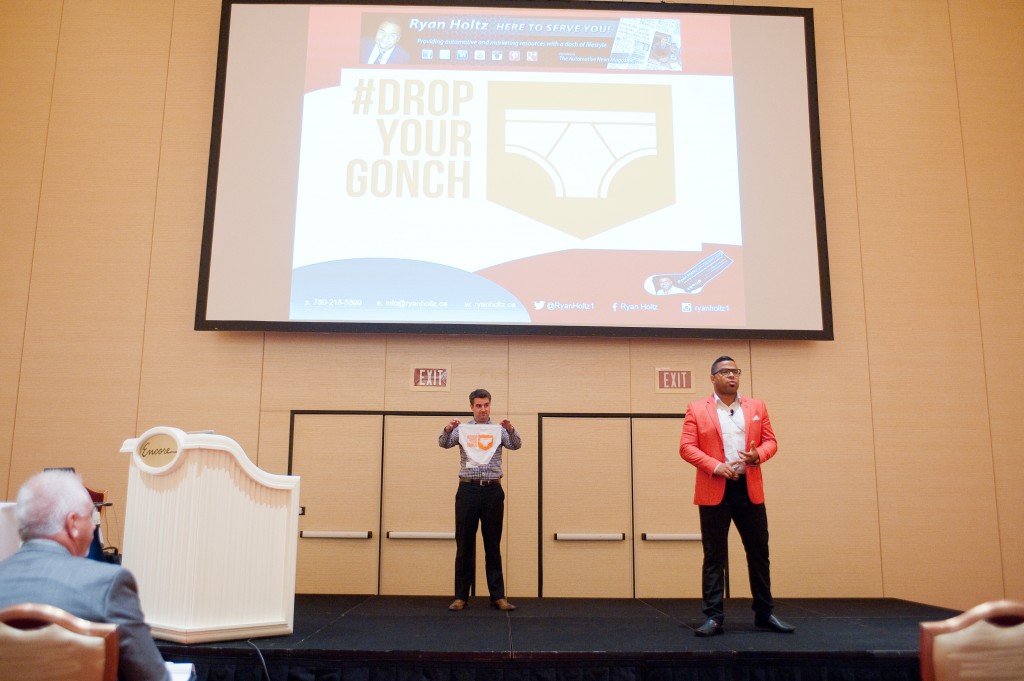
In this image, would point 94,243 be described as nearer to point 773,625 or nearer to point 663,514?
point 663,514

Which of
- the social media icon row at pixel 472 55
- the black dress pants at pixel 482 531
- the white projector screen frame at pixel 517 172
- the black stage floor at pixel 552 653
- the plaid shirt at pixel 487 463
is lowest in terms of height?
the black stage floor at pixel 552 653

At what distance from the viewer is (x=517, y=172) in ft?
19.4

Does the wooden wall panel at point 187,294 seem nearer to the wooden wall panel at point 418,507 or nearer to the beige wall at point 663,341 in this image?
the beige wall at point 663,341

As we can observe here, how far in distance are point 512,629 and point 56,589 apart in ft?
8.70

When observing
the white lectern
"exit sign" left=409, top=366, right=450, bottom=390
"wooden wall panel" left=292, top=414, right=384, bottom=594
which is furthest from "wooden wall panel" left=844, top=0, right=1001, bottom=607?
the white lectern

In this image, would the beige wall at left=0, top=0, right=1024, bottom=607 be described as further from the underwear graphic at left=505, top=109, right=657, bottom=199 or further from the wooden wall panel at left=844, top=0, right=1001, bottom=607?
the underwear graphic at left=505, top=109, right=657, bottom=199

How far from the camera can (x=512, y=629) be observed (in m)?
4.02

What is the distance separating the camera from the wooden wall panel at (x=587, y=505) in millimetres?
5547

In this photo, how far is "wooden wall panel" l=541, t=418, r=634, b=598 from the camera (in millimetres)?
5547

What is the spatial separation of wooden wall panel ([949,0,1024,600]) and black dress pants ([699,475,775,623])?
2.95 metres

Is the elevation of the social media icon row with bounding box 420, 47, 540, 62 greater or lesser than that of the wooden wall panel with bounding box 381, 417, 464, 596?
greater

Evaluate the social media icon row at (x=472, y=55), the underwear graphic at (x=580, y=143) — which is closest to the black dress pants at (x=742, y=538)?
the underwear graphic at (x=580, y=143)

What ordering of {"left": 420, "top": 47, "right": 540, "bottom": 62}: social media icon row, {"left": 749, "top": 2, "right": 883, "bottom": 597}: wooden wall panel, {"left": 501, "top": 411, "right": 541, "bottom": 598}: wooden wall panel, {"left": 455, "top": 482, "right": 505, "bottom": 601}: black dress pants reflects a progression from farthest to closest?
{"left": 420, "top": 47, "right": 540, "bottom": 62}: social media icon row
{"left": 749, "top": 2, "right": 883, "bottom": 597}: wooden wall panel
{"left": 501, "top": 411, "right": 541, "bottom": 598}: wooden wall panel
{"left": 455, "top": 482, "right": 505, "bottom": 601}: black dress pants

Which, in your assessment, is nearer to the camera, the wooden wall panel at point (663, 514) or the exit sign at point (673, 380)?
the wooden wall panel at point (663, 514)
